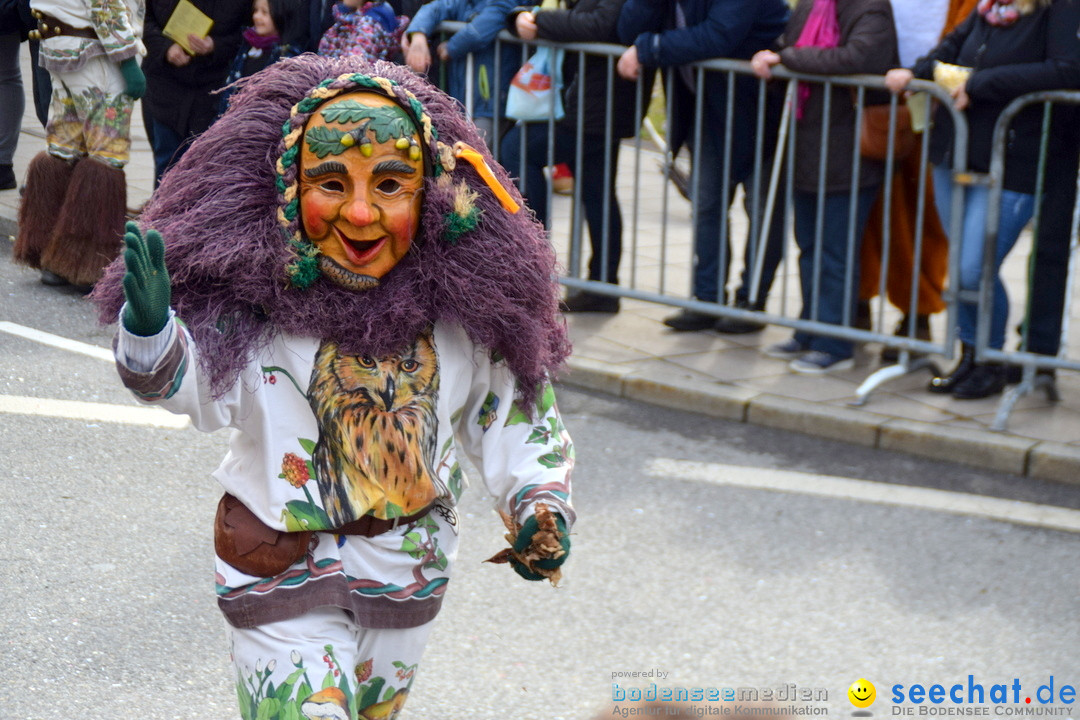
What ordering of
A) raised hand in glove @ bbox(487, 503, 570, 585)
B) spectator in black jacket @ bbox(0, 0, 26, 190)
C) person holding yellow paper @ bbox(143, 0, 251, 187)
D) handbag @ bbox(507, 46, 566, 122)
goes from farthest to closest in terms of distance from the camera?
spectator in black jacket @ bbox(0, 0, 26, 190) → person holding yellow paper @ bbox(143, 0, 251, 187) → handbag @ bbox(507, 46, 566, 122) → raised hand in glove @ bbox(487, 503, 570, 585)

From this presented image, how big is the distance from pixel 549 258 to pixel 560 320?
188 millimetres

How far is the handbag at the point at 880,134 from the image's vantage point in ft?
20.1

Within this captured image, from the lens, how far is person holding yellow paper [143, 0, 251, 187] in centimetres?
795

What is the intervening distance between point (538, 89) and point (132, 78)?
2.07 meters

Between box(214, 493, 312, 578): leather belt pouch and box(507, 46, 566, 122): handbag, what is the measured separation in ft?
15.3

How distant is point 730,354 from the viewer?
657cm

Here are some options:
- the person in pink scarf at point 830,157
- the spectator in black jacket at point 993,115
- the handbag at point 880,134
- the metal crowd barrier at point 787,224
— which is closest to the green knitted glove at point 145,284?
the metal crowd barrier at point 787,224

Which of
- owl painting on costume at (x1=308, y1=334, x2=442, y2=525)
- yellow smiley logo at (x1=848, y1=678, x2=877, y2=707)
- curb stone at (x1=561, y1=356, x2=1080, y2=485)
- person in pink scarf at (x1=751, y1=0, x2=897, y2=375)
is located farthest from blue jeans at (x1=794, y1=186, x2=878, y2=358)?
owl painting on costume at (x1=308, y1=334, x2=442, y2=525)

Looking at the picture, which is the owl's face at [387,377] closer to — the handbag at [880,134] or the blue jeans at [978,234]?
the blue jeans at [978,234]

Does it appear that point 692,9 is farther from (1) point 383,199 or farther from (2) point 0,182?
(2) point 0,182

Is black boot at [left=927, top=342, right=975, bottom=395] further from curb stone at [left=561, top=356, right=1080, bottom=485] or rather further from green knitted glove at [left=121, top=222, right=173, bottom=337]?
green knitted glove at [left=121, top=222, right=173, bottom=337]

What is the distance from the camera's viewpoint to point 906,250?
6.49 m

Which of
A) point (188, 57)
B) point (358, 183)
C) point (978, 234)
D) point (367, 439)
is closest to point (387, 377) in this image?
point (367, 439)

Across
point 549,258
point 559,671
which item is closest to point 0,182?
point 559,671
